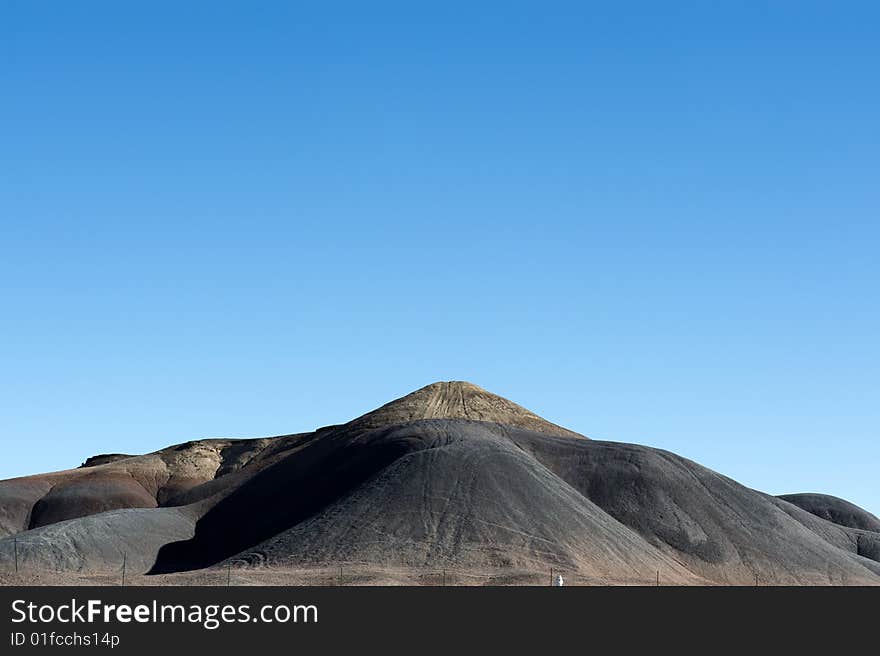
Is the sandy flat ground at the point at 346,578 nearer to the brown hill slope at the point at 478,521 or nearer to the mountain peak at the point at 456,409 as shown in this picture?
the brown hill slope at the point at 478,521

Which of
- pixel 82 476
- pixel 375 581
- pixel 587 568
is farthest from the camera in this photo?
pixel 82 476

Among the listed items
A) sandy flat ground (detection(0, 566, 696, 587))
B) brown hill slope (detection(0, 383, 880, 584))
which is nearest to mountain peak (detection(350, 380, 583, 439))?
brown hill slope (detection(0, 383, 880, 584))

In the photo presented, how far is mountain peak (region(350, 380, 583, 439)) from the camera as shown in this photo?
119 m

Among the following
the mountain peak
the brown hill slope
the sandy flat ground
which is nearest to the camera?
the sandy flat ground

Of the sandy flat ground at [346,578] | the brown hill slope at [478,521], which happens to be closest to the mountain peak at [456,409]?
the brown hill slope at [478,521]

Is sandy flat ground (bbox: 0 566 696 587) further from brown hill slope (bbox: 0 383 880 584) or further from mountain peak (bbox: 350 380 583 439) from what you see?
mountain peak (bbox: 350 380 583 439)

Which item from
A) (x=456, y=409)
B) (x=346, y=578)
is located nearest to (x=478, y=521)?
(x=346, y=578)

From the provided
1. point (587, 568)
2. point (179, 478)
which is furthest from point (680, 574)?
point (179, 478)

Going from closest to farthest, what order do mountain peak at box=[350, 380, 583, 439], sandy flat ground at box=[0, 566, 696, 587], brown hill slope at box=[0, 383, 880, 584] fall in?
sandy flat ground at box=[0, 566, 696, 587]
brown hill slope at box=[0, 383, 880, 584]
mountain peak at box=[350, 380, 583, 439]

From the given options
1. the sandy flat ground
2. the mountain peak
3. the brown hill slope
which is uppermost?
the mountain peak

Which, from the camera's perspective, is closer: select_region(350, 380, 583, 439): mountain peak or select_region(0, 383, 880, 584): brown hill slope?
select_region(0, 383, 880, 584): brown hill slope
